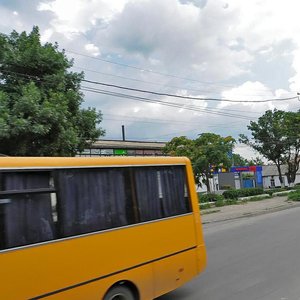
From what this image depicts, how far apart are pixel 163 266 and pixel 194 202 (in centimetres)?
129

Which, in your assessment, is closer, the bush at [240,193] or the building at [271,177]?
the bush at [240,193]

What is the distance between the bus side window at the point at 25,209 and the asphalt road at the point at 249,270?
2964 mm

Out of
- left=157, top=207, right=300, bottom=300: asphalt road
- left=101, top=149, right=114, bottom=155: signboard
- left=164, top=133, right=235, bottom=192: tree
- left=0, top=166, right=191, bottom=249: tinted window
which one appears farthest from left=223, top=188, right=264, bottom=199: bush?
left=0, top=166, right=191, bottom=249: tinted window

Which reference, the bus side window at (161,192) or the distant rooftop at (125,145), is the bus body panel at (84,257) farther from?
the distant rooftop at (125,145)

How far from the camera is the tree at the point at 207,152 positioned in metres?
28.1

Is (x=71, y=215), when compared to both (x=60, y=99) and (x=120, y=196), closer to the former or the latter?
(x=120, y=196)

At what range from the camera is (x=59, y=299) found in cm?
454

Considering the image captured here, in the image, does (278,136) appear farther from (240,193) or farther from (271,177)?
(271,177)

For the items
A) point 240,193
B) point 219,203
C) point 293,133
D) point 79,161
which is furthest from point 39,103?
point 293,133

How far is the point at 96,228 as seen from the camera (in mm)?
5082

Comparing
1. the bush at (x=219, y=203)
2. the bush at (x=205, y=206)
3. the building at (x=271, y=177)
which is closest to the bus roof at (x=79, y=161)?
the bush at (x=205, y=206)

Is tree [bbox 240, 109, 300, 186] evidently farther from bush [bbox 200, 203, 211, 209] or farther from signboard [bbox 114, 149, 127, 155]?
bush [bbox 200, 203, 211, 209]

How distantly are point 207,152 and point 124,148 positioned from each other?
23.1 m

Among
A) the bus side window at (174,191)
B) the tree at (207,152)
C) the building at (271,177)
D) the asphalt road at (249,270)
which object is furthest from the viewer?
the building at (271,177)
